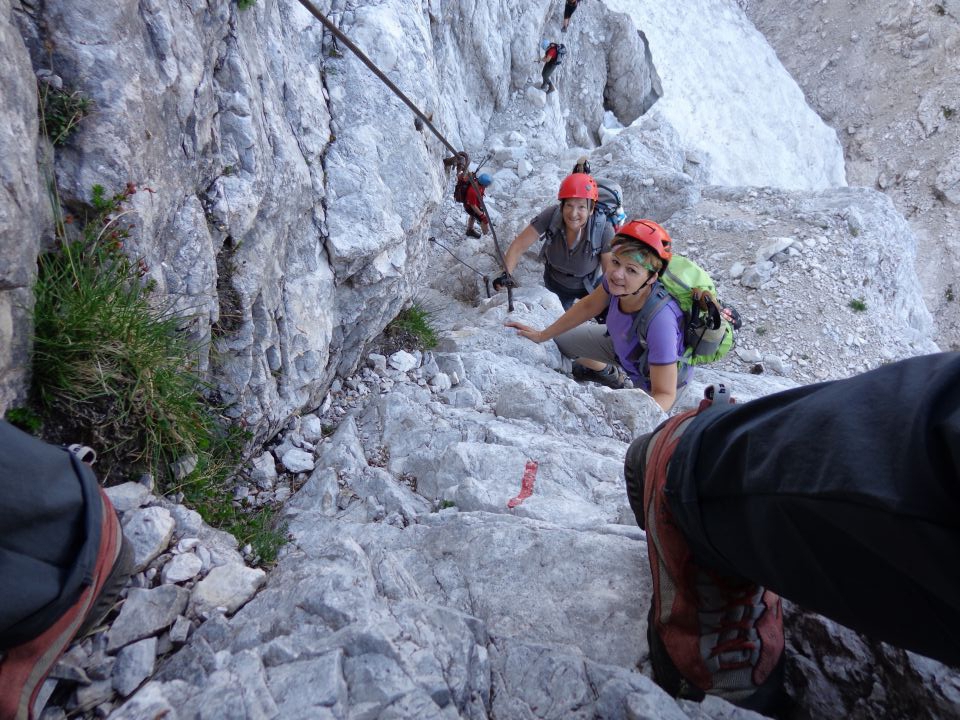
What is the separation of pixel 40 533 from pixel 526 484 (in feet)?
8.14

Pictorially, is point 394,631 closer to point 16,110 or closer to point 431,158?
point 16,110

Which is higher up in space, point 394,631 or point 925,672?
point 925,672

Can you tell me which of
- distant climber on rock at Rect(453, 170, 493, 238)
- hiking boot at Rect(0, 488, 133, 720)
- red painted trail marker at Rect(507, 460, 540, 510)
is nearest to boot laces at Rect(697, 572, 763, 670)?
red painted trail marker at Rect(507, 460, 540, 510)

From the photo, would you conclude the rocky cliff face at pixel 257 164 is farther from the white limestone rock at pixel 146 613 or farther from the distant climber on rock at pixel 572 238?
the distant climber on rock at pixel 572 238

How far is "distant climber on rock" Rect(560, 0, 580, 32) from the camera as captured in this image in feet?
49.1

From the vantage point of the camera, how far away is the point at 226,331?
335cm

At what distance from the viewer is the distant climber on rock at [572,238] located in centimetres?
621

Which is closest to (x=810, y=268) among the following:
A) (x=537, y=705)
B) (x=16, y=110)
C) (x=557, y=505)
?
(x=557, y=505)

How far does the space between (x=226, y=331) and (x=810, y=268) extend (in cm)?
1004

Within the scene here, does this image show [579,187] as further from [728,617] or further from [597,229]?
[728,617]

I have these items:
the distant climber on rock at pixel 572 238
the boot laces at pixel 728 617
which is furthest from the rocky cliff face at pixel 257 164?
the boot laces at pixel 728 617

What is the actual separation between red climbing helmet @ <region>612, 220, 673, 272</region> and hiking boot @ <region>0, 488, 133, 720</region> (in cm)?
381

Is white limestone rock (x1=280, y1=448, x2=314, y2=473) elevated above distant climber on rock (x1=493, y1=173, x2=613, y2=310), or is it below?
below

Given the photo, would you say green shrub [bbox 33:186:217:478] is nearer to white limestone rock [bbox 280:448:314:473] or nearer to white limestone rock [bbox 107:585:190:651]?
white limestone rock [bbox 107:585:190:651]
